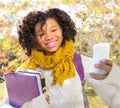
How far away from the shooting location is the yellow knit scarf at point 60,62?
4.62ft

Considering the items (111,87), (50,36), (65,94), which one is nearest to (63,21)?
(50,36)

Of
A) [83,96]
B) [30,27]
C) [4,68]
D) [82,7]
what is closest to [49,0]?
[82,7]

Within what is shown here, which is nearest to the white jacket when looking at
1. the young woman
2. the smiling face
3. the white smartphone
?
the young woman

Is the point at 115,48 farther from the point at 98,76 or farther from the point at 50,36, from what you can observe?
the point at 98,76

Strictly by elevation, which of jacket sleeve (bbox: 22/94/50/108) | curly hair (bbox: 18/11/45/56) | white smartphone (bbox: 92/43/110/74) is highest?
curly hair (bbox: 18/11/45/56)

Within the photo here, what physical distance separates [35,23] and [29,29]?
0.15 ft

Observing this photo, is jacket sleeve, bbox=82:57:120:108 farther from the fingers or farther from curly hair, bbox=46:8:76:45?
curly hair, bbox=46:8:76:45

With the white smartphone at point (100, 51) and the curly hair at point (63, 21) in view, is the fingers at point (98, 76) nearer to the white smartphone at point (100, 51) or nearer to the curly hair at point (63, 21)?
the white smartphone at point (100, 51)

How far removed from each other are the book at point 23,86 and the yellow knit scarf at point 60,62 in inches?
6.1

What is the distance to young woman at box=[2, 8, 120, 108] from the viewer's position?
1390 mm

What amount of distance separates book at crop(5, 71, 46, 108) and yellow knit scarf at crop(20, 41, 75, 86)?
156 mm

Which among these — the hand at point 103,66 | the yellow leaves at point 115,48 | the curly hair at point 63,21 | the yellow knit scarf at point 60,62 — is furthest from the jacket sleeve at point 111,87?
the yellow leaves at point 115,48

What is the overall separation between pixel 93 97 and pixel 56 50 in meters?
1.25

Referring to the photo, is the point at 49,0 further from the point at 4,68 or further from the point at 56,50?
the point at 56,50
